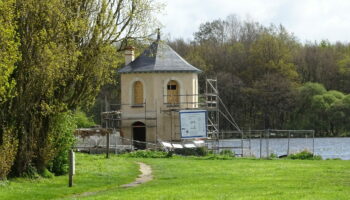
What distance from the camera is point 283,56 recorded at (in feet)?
295

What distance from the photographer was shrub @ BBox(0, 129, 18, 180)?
21156 mm

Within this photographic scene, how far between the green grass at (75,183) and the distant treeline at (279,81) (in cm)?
5669

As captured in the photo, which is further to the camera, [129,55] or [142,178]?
[129,55]

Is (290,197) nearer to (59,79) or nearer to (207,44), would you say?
(59,79)

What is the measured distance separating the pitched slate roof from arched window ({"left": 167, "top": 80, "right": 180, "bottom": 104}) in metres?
1.19

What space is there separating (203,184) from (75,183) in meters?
4.36

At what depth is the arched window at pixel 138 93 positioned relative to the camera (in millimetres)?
49969

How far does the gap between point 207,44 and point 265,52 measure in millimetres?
10343

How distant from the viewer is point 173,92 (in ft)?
162

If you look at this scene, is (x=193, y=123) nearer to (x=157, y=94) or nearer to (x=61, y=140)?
(x=157, y=94)

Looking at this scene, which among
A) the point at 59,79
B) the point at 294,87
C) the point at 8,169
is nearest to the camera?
the point at 8,169

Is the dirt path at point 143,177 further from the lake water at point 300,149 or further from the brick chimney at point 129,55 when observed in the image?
the brick chimney at point 129,55

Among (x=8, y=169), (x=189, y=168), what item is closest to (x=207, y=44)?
(x=189, y=168)

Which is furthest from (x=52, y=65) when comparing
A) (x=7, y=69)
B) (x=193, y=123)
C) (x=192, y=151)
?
(x=193, y=123)
